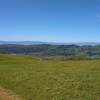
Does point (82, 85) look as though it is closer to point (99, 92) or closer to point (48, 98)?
point (99, 92)

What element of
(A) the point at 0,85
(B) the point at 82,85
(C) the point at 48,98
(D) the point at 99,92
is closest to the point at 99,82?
(B) the point at 82,85

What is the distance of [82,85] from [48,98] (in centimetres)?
483

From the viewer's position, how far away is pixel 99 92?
62.9 feet

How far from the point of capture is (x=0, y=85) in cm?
2444

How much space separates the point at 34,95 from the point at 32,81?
5884mm

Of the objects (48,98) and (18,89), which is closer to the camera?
(48,98)

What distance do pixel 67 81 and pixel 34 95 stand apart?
18.8 feet

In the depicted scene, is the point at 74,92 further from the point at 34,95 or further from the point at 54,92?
the point at 34,95

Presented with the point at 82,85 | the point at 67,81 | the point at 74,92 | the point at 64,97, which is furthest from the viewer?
the point at 67,81

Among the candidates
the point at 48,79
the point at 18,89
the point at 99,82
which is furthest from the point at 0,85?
the point at 99,82

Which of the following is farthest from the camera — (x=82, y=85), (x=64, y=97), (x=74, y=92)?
(x=82, y=85)

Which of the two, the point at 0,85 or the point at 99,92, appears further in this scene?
the point at 0,85

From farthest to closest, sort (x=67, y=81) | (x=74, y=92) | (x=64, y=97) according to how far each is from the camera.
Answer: (x=67, y=81)
(x=74, y=92)
(x=64, y=97)

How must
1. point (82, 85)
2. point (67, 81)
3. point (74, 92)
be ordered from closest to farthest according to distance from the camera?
1. point (74, 92)
2. point (82, 85)
3. point (67, 81)
